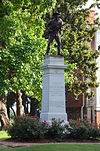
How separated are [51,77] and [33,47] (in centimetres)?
830

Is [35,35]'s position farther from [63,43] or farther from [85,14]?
[85,14]

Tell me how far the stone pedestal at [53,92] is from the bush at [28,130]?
1545mm

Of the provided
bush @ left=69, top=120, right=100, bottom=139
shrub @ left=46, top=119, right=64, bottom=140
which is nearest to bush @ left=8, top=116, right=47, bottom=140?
shrub @ left=46, top=119, right=64, bottom=140

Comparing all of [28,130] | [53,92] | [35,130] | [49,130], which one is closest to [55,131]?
[49,130]

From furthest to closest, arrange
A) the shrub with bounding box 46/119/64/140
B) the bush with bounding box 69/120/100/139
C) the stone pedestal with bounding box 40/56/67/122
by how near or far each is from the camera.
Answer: the stone pedestal with bounding box 40/56/67/122, the bush with bounding box 69/120/100/139, the shrub with bounding box 46/119/64/140

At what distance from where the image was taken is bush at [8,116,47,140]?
527 inches

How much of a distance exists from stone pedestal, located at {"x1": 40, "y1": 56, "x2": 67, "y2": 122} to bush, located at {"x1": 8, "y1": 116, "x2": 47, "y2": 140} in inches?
60.8

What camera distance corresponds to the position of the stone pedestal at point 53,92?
15.6m

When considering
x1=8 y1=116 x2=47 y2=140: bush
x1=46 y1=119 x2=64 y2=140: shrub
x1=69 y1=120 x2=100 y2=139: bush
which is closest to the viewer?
x1=8 y1=116 x2=47 y2=140: bush

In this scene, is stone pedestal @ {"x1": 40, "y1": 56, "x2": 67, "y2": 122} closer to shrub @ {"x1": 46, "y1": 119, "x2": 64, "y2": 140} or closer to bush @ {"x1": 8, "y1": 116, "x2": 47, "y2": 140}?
shrub @ {"x1": 46, "y1": 119, "x2": 64, "y2": 140}

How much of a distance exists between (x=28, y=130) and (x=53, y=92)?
3036 mm

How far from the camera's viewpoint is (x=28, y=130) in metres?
13.3

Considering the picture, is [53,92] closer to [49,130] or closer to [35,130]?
[49,130]

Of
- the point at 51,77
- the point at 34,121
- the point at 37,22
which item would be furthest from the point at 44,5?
the point at 34,121
